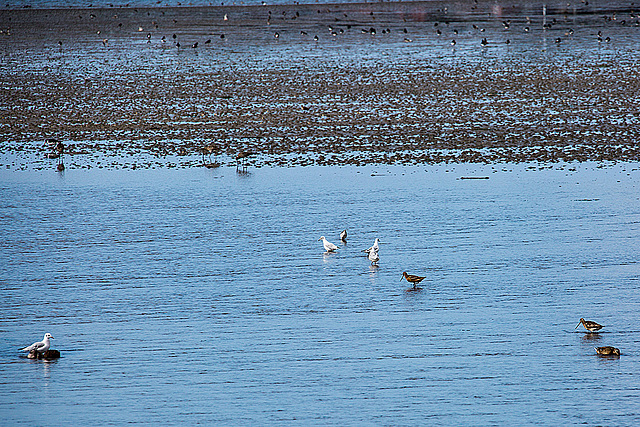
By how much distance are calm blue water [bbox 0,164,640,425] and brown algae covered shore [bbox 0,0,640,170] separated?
3601mm

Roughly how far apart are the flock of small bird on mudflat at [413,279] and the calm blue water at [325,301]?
0.14 metres

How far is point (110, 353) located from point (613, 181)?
15.4 m

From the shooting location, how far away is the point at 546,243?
19.0m

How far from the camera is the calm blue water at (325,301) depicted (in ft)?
40.5

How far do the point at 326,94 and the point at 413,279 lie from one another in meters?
22.6

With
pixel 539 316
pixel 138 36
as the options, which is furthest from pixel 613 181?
pixel 138 36

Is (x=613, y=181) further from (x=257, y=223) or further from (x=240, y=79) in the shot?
(x=240, y=79)

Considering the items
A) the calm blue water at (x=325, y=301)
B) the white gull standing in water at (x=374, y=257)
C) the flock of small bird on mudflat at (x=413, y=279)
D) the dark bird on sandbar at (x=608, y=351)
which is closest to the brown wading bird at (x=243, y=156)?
the calm blue water at (x=325, y=301)

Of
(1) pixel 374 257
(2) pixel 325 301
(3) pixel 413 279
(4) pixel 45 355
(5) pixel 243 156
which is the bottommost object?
(4) pixel 45 355

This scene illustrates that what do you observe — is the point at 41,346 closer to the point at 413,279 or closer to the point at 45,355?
the point at 45,355

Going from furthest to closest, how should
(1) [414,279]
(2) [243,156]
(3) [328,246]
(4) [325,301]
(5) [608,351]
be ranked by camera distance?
(2) [243,156]
(3) [328,246]
(1) [414,279]
(4) [325,301]
(5) [608,351]

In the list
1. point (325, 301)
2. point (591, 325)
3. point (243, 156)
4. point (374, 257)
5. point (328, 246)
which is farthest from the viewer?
point (243, 156)

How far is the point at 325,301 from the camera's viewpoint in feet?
52.1

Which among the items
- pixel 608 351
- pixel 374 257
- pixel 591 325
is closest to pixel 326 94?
pixel 374 257
